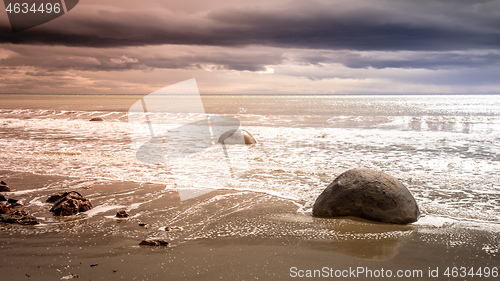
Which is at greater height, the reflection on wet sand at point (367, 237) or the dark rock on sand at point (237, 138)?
the dark rock on sand at point (237, 138)

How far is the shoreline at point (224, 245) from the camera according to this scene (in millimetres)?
3410

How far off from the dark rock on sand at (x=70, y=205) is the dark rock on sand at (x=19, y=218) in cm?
33

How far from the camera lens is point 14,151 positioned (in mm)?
10898

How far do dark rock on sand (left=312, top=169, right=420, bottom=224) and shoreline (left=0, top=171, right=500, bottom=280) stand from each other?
0.15 metres

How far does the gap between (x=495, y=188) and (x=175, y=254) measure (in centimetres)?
607

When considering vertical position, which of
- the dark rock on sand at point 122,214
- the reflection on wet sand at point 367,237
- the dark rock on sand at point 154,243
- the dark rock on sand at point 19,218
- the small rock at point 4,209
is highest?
the small rock at point 4,209

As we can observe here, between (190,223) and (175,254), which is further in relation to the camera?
(190,223)

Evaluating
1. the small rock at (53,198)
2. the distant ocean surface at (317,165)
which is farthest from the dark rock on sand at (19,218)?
the distant ocean surface at (317,165)

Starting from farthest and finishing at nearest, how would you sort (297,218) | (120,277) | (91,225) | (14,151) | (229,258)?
(14,151), (297,218), (91,225), (229,258), (120,277)

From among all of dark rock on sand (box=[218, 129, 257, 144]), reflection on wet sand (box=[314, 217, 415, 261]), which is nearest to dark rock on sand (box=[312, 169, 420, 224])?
reflection on wet sand (box=[314, 217, 415, 261])

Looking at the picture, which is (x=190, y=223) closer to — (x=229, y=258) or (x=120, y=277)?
→ (x=229, y=258)

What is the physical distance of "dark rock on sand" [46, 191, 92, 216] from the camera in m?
5.08

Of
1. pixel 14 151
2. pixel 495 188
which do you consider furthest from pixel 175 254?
pixel 14 151

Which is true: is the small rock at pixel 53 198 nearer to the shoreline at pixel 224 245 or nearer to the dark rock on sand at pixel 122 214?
the shoreline at pixel 224 245
